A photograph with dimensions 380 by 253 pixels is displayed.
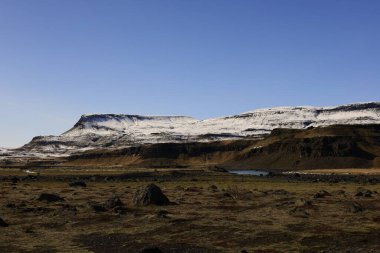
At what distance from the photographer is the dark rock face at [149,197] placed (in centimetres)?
5162

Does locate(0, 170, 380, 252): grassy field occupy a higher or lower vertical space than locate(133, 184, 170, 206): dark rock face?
lower

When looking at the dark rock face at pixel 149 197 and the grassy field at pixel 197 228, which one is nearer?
the grassy field at pixel 197 228

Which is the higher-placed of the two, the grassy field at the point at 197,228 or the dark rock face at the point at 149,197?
the dark rock face at the point at 149,197

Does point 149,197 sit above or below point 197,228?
above

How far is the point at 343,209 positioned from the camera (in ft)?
154

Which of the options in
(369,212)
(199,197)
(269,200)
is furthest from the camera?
(199,197)

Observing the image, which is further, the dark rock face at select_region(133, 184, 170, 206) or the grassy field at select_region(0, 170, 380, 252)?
the dark rock face at select_region(133, 184, 170, 206)

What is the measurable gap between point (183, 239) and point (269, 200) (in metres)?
26.6

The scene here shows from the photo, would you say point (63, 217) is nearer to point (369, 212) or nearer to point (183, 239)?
point (183, 239)

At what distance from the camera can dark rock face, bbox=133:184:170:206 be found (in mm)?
51625

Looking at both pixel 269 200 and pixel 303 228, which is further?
pixel 269 200

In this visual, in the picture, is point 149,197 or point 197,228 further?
point 149,197

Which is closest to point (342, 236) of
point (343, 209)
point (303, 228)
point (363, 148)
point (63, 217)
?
point (303, 228)

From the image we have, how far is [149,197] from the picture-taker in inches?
2046
